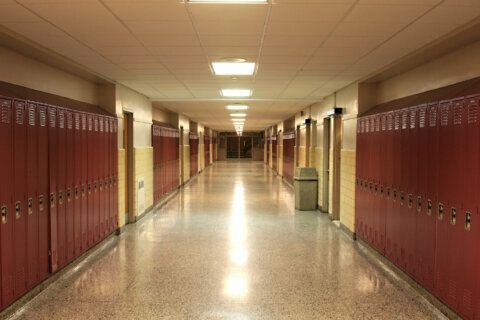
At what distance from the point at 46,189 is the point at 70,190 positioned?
635 mm

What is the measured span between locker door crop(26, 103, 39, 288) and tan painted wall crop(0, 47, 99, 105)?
0.60 metres

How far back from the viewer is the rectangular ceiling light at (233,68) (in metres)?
5.20

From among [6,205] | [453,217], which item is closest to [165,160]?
[6,205]

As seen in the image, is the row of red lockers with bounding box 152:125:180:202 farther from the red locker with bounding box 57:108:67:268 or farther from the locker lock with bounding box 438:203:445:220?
the locker lock with bounding box 438:203:445:220

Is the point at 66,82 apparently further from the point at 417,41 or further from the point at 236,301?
the point at 417,41

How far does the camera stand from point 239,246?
6031mm

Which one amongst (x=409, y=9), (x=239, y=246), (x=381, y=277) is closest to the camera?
(x=409, y=9)

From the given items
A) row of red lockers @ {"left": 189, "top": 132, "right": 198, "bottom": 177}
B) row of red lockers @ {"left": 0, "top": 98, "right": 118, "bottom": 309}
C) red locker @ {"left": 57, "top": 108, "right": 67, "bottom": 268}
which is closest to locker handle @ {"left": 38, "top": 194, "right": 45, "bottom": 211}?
row of red lockers @ {"left": 0, "top": 98, "right": 118, "bottom": 309}

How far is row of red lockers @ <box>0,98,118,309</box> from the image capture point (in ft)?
11.6

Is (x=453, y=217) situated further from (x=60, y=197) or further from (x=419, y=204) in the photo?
(x=60, y=197)

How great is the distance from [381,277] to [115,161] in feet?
14.1

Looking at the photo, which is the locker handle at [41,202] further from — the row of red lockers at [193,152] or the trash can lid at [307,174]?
the row of red lockers at [193,152]

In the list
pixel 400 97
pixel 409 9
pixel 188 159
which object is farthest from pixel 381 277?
pixel 188 159

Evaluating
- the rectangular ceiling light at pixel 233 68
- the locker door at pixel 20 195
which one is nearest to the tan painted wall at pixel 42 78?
the locker door at pixel 20 195
